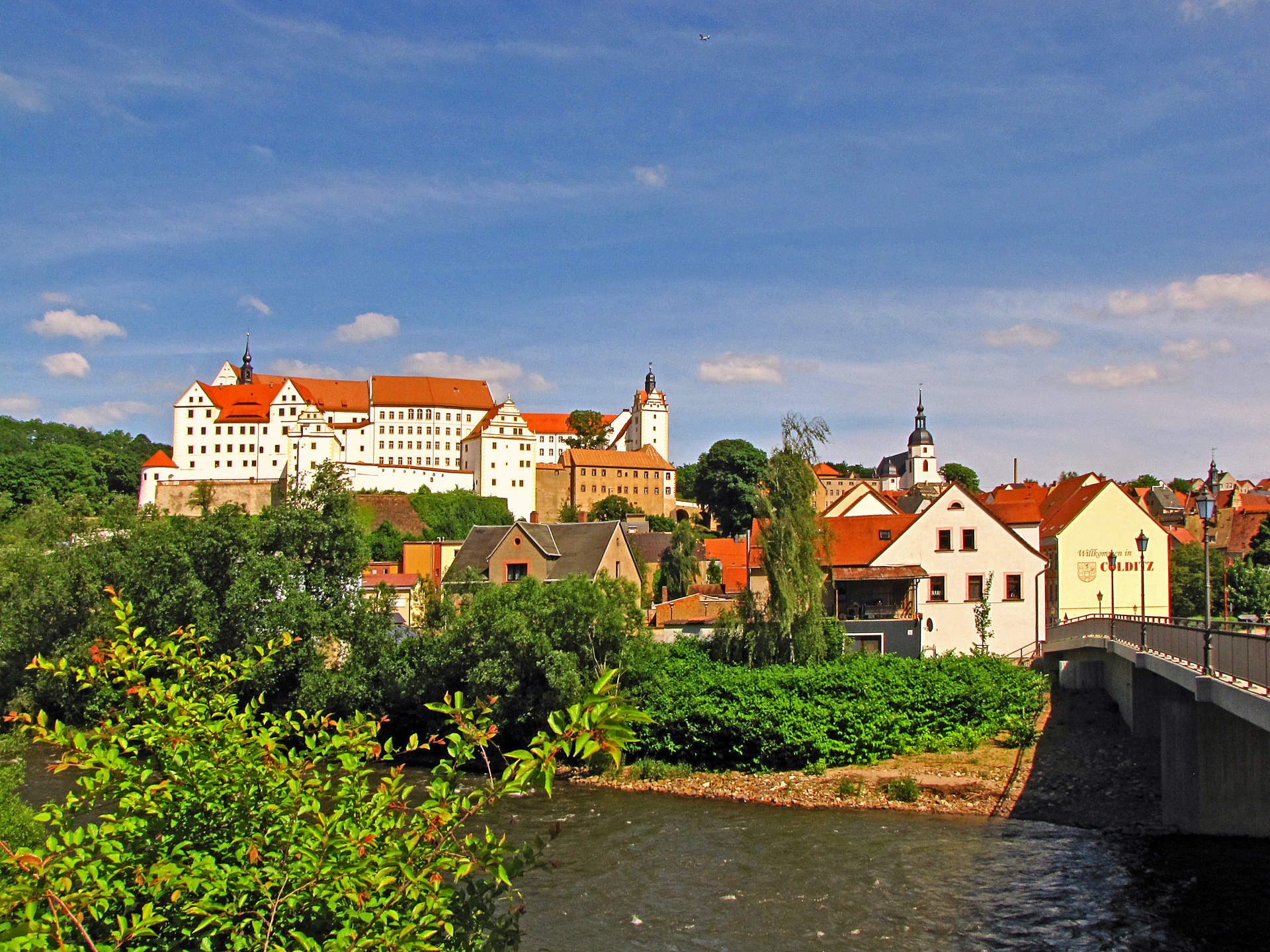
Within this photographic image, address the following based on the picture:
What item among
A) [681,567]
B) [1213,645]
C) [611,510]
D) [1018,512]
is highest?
[611,510]

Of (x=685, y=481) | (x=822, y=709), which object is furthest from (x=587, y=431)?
(x=822, y=709)

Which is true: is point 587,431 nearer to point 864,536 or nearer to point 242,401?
point 242,401

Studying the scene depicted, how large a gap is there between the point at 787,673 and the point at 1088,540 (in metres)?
20.0

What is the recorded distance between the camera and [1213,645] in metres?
17.8

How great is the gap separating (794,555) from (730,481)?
71.4 meters

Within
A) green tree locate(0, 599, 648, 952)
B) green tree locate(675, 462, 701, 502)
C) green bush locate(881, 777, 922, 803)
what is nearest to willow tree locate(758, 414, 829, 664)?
green bush locate(881, 777, 922, 803)

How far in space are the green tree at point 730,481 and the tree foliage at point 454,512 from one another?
69.5 feet

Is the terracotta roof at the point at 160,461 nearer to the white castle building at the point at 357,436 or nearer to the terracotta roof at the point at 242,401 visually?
the white castle building at the point at 357,436

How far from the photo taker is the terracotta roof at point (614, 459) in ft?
401

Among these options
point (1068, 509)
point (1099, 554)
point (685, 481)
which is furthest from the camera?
point (685, 481)

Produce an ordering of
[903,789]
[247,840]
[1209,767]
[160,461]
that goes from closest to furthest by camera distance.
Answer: [247,840] < [1209,767] < [903,789] < [160,461]

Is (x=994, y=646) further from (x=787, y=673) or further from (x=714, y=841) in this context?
(x=714, y=841)

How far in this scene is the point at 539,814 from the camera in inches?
943

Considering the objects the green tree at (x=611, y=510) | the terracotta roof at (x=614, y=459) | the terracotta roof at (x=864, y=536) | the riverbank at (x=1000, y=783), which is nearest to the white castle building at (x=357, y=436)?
the terracotta roof at (x=614, y=459)
